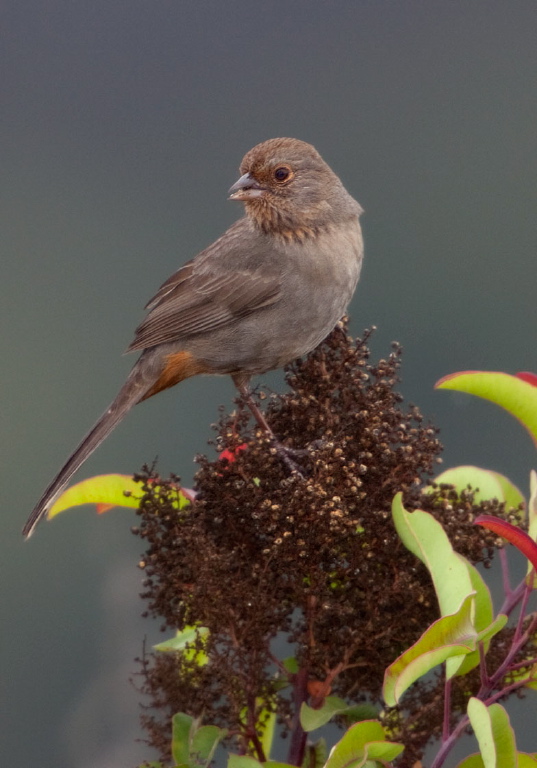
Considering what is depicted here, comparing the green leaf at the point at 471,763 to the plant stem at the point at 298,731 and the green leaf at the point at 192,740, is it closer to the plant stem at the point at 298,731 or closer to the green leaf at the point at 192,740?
the plant stem at the point at 298,731

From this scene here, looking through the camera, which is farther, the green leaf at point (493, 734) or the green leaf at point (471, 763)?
the green leaf at point (471, 763)

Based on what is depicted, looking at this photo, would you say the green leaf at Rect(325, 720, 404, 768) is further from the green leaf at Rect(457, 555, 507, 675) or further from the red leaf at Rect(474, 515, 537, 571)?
the red leaf at Rect(474, 515, 537, 571)

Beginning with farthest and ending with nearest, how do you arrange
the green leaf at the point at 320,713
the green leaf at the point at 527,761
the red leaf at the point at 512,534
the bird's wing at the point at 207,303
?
the bird's wing at the point at 207,303 → the green leaf at the point at 320,713 → the green leaf at the point at 527,761 → the red leaf at the point at 512,534

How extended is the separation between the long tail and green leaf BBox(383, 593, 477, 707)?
45.6 inches

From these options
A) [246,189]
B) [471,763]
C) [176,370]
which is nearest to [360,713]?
[471,763]

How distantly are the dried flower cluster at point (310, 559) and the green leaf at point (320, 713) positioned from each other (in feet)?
0.15

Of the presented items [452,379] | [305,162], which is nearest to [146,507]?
[452,379]

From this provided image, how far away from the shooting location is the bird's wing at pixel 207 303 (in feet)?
10.4

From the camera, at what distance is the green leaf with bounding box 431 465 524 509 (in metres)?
2.51

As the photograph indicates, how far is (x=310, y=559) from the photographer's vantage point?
2139 mm

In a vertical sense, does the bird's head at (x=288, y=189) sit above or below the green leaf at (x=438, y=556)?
above

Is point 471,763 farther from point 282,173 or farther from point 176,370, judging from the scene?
point 282,173

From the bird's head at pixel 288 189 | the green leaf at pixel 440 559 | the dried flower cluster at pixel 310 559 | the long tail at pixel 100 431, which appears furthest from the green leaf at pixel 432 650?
the bird's head at pixel 288 189

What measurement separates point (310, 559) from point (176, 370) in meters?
1.21
